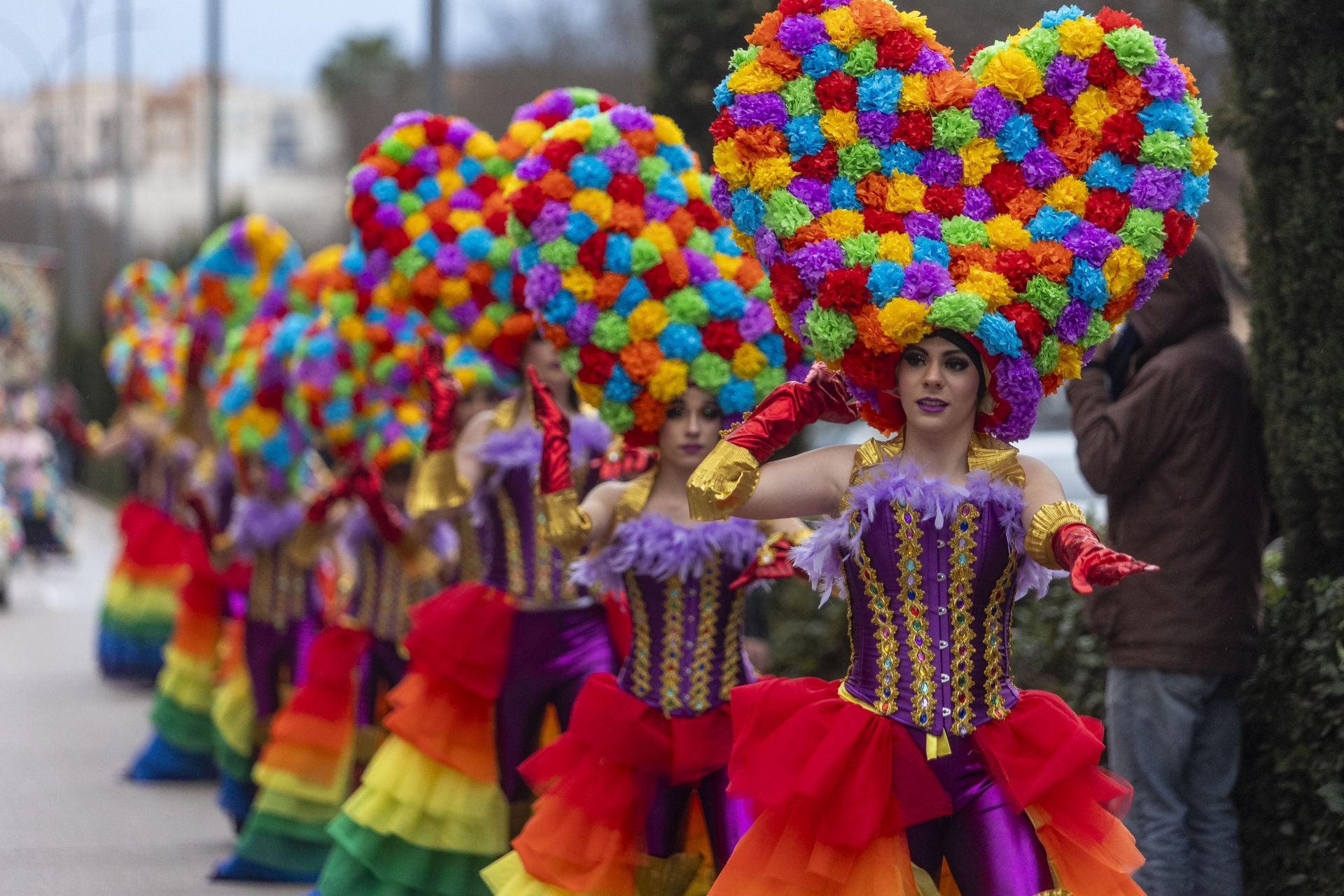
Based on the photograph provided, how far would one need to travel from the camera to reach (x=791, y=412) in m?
4.54

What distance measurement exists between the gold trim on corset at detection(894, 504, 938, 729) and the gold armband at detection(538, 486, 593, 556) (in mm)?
1287

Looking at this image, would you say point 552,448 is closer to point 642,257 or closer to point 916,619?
point 642,257

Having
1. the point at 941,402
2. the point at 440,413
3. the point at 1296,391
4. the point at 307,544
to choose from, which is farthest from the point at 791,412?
the point at 307,544

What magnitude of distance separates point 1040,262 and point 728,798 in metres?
1.74

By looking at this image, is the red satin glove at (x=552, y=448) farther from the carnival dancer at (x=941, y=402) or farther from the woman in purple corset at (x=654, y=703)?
the carnival dancer at (x=941, y=402)

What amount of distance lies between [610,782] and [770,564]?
2.35 feet

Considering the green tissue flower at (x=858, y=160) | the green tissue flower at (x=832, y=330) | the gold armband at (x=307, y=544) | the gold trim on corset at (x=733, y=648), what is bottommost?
the gold armband at (x=307, y=544)

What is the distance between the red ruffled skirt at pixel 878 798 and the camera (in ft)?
13.6

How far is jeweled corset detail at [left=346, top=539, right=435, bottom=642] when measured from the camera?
26.4 ft

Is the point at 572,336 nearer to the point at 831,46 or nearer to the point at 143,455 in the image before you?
the point at 831,46

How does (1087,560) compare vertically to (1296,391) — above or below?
below

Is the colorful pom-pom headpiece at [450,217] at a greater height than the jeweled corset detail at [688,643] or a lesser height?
greater

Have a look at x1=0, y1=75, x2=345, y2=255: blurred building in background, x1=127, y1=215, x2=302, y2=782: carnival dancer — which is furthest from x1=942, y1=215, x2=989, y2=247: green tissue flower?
x1=0, y1=75, x2=345, y2=255: blurred building in background

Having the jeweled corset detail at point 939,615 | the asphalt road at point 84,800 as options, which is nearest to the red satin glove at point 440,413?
the asphalt road at point 84,800
